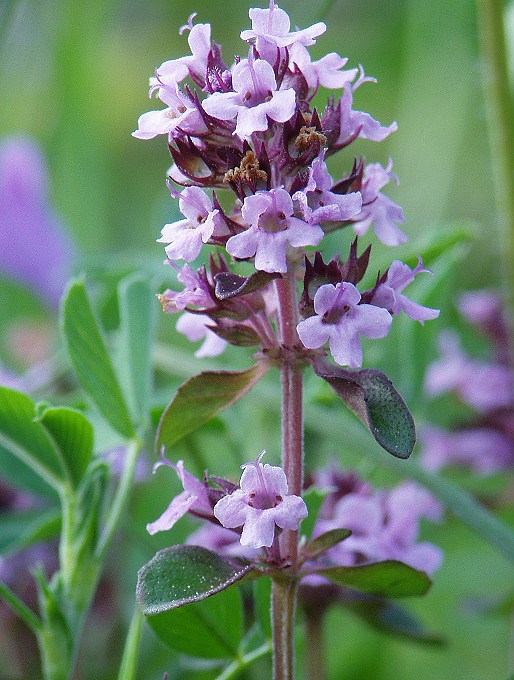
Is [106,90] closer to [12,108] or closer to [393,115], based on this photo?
[12,108]

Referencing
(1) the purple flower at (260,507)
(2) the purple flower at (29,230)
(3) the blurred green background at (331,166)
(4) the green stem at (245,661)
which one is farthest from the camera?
(2) the purple flower at (29,230)

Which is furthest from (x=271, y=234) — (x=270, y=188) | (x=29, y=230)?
(x=29, y=230)

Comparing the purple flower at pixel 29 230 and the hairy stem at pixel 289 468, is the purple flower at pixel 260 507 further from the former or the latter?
the purple flower at pixel 29 230

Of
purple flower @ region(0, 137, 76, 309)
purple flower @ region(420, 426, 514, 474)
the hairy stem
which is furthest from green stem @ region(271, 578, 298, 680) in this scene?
purple flower @ region(0, 137, 76, 309)

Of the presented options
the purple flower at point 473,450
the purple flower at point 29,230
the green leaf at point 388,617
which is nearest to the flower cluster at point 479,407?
the purple flower at point 473,450

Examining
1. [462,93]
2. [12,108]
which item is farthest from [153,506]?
[12,108]

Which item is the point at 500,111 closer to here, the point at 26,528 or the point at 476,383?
the point at 476,383

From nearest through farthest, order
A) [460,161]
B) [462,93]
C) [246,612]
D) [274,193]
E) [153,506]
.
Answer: [274,193], [246,612], [153,506], [462,93], [460,161]
